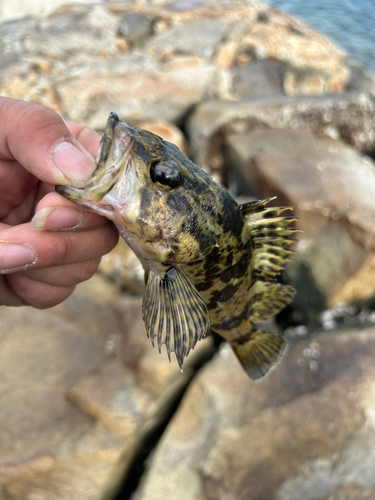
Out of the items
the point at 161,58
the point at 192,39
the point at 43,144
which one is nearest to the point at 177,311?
the point at 43,144

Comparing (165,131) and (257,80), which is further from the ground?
(257,80)

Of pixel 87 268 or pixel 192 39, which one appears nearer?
pixel 87 268

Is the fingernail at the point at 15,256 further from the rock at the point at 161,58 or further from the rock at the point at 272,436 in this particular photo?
the rock at the point at 161,58

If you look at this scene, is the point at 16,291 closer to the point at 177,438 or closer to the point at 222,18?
the point at 177,438

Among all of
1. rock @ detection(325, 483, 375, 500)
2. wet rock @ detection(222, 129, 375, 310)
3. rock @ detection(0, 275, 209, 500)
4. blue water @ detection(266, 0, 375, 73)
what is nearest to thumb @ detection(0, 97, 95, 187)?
rock @ detection(0, 275, 209, 500)

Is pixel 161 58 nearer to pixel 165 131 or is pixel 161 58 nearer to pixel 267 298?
pixel 165 131

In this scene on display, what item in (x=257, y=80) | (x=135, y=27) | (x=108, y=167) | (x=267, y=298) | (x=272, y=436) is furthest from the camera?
(x=135, y=27)
